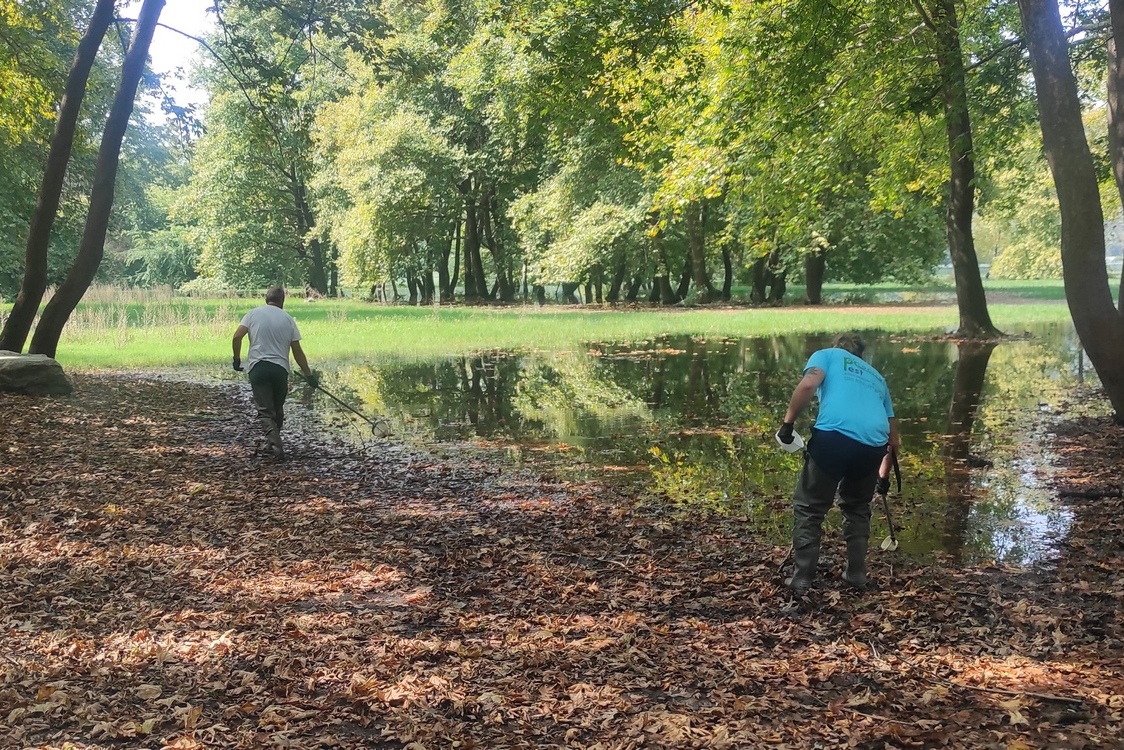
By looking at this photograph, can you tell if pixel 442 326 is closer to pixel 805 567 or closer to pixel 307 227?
pixel 805 567

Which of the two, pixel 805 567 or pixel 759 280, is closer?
pixel 805 567

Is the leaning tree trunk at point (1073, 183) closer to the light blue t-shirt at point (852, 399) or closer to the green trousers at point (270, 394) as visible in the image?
the light blue t-shirt at point (852, 399)

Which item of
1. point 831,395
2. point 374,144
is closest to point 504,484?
point 831,395

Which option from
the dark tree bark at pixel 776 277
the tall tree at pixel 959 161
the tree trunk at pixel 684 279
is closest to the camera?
the tall tree at pixel 959 161

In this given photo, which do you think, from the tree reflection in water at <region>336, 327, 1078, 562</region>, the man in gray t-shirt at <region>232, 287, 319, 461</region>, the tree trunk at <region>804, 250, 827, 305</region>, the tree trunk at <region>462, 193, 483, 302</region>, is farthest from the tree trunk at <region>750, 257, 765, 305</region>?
the man in gray t-shirt at <region>232, 287, 319, 461</region>

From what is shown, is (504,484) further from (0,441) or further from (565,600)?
(0,441)

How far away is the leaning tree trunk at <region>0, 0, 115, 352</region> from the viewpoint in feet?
42.3

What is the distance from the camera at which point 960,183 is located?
19.7 metres

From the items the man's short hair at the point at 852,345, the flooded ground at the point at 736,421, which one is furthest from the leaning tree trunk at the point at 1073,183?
the man's short hair at the point at 852,345

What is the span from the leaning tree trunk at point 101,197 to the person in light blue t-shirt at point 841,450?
468 inches

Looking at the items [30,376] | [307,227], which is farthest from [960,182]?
[307,227]

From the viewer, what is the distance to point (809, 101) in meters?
14.8

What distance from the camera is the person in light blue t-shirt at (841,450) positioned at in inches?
198

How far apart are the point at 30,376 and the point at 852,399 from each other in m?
11.4
